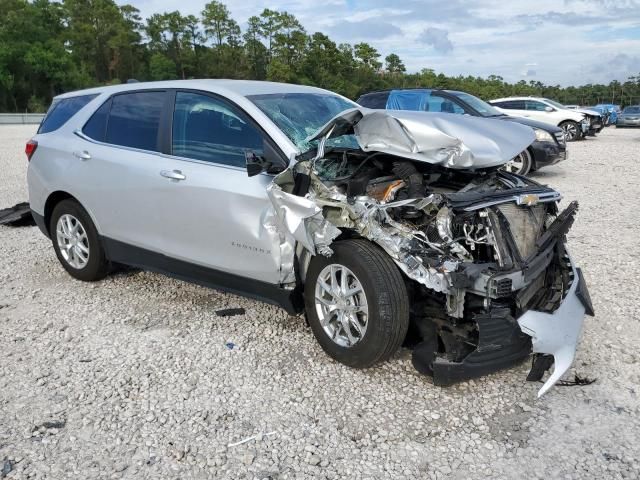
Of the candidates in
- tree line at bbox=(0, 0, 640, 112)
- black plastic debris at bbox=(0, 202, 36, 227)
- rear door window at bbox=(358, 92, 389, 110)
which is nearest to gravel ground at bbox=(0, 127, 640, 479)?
black plastic debris at bbox=(0, 202, 36, 227)

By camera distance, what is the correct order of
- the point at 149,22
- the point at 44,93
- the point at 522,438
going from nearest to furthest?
1. the point at 522,438
2. the point at 44,93
3. the point at 149,22

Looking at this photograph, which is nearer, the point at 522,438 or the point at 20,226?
the point at 522,438

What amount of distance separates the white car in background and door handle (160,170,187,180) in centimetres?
1733

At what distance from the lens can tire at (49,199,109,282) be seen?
5109mm

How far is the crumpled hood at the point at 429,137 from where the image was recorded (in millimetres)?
3576

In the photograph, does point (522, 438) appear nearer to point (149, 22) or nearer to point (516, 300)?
point (516, 300)

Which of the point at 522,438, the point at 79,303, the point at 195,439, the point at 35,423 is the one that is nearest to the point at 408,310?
the point at 522,438

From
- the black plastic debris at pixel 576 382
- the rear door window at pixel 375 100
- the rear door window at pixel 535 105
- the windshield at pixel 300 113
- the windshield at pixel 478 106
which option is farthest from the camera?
the rear door window at pixel 535 105

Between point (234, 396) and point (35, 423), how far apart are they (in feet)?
3.62

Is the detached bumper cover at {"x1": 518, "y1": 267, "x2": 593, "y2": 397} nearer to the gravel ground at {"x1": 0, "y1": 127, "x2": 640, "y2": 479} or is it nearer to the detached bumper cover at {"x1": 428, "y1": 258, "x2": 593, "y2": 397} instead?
the detached bumper cover at {"x1": 428, "y1": 258, "x2": 593, "y2": 397}

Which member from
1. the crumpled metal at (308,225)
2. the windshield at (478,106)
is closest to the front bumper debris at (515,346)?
the crumpled metal at (308,225)

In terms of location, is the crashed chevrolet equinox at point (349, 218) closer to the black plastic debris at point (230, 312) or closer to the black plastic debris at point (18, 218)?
the black plastic debris at point (230, 312)

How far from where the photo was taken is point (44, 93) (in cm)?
5603

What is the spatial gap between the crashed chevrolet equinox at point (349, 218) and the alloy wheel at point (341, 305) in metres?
0.01
